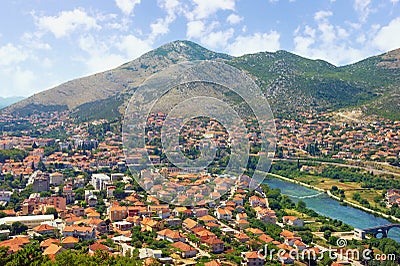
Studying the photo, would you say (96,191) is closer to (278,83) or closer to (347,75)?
(278,83)

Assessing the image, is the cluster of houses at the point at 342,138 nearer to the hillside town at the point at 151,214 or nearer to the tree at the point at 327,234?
the hillside town at the point at 151,214

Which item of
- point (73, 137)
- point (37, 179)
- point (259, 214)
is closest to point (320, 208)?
point (259, 214)

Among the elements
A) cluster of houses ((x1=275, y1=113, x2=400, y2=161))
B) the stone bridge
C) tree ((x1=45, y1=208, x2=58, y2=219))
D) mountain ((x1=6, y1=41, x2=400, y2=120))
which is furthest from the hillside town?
mountain ((x1=6, y1=41, x2=400, y2=120))

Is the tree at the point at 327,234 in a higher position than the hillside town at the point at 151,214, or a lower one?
lower

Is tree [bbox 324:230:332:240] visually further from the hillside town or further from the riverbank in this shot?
the riverbank

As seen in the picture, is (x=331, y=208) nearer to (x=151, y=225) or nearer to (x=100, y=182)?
(x=151, y=225)

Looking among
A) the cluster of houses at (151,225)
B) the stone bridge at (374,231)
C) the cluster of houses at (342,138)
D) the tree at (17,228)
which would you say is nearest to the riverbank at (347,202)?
the stone bridge at (374,231)
